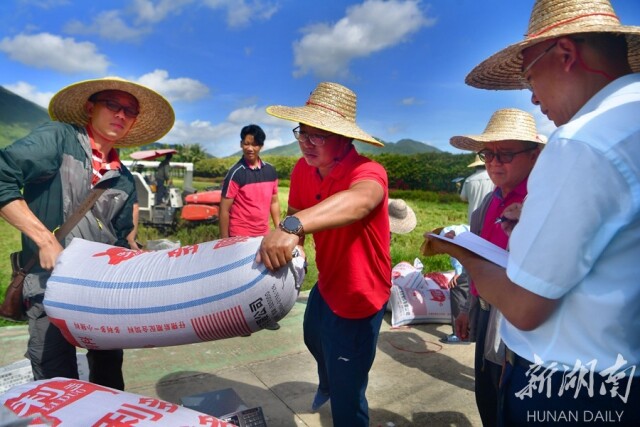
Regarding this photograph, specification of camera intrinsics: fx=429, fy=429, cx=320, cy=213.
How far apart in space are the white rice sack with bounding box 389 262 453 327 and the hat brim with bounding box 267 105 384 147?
2.81 m

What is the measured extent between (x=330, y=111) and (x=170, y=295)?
4.10 feet

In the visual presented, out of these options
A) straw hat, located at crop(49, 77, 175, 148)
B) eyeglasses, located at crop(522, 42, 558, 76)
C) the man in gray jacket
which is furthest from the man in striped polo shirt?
eyeglasses, located at crop(522, 42, 558, 76)

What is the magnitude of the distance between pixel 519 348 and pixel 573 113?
2.11ft

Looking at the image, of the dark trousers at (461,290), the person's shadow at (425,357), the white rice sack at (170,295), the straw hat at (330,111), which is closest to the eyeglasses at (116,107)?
the straw hat at (330,111)

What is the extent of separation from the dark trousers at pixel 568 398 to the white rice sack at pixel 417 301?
3.48m

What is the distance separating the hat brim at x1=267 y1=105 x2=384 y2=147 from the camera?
6.86 ft

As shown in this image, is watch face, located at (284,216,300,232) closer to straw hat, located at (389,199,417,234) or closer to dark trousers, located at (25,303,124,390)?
dark trousers, located at (25,303,124,390)

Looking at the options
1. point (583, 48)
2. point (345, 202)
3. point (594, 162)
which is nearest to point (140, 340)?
point (345, 202)

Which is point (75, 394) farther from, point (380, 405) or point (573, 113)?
point (380, 405)

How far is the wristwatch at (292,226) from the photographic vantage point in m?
1.55

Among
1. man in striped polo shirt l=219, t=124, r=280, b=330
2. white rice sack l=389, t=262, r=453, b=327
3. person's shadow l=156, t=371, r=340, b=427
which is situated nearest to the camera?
person's shadow l=156, t=371, r=340, b=427

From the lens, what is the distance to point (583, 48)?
1.14m

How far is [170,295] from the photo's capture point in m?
1.59

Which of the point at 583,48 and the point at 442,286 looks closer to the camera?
the point at 583,48
